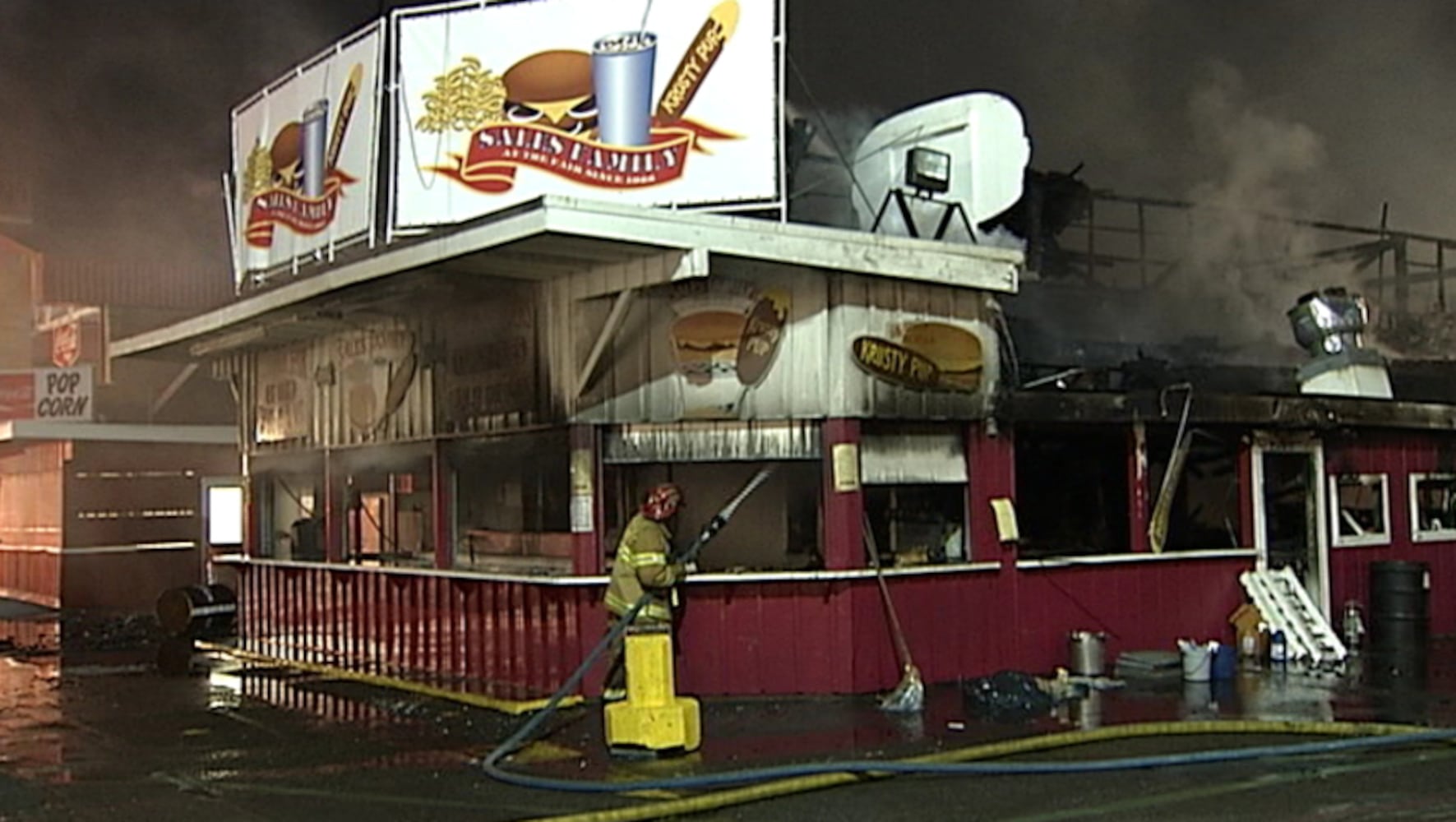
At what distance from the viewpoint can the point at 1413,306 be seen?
24547mm

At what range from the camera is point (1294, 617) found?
12.1m

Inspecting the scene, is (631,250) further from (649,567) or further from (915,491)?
(915,491)

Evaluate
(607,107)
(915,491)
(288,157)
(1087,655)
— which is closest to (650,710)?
(915,491)

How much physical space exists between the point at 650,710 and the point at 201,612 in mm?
8780

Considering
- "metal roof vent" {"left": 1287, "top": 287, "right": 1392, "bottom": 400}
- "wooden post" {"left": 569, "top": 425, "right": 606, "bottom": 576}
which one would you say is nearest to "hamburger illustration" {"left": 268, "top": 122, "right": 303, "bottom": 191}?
"wooden post" {"left": 569, "top": 425, "right": 606, "bottom": 576}

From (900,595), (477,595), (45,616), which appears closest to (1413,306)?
(900,595)

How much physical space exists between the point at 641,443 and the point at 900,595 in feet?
7.11

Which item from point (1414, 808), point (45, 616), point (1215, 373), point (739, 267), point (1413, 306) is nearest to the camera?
point (1414, 808)

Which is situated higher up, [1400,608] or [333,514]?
[333,514]

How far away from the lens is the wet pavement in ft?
23.2

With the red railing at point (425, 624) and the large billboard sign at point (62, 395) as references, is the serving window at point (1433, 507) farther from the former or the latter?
the large billboard sign at point (62, 395)

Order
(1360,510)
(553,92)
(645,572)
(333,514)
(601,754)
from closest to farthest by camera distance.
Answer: (601,754), (645,572), (553,92), (333,514), (1360,510)

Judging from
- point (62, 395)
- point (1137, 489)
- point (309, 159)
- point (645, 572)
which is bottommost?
point (645, 572)

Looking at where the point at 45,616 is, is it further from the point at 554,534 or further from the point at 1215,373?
the point at 1215,373
